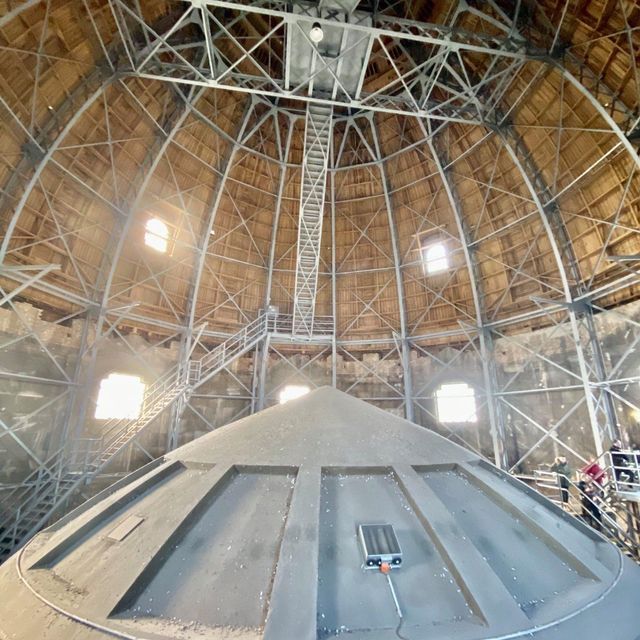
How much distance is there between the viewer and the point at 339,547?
2924mm

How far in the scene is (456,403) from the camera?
18.1m

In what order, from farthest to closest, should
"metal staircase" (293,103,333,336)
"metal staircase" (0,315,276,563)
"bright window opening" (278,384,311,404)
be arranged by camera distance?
1. "bright window opening" (278,384,311,404)
2. "metal staircase" (293,103,333,336)
3. "metal staircase" (0,315,276,563)

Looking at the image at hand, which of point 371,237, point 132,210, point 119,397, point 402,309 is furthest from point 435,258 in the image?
point 119,397

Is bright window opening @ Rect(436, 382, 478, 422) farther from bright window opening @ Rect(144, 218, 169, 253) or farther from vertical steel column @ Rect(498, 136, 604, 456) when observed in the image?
bright window opening @ Rect(144, 218, 169, 253)

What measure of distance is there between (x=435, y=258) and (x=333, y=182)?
6.67 m

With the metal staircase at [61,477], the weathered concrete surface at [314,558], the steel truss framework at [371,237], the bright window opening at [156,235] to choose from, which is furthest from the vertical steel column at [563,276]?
the bright window opening at [156,235]

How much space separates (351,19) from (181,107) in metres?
7.85

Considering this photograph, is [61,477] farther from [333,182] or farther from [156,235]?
[333,182]

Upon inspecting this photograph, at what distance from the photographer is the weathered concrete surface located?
2471 millimetres

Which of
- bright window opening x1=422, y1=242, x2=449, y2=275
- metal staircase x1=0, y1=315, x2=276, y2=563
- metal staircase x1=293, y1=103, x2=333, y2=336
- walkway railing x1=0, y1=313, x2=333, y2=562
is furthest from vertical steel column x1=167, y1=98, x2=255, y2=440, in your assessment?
bright window opening x1=422, y1=242, x2=449, y2=275

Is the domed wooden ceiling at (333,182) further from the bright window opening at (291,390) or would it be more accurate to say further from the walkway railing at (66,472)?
the bright window opening at (291,390)

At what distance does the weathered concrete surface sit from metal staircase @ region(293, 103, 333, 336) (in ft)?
42.9

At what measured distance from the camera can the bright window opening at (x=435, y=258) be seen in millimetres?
18656

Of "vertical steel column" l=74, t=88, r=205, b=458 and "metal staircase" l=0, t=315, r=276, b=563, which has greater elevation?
"vertical steel column" l=74, t=88, r=205, b=458
